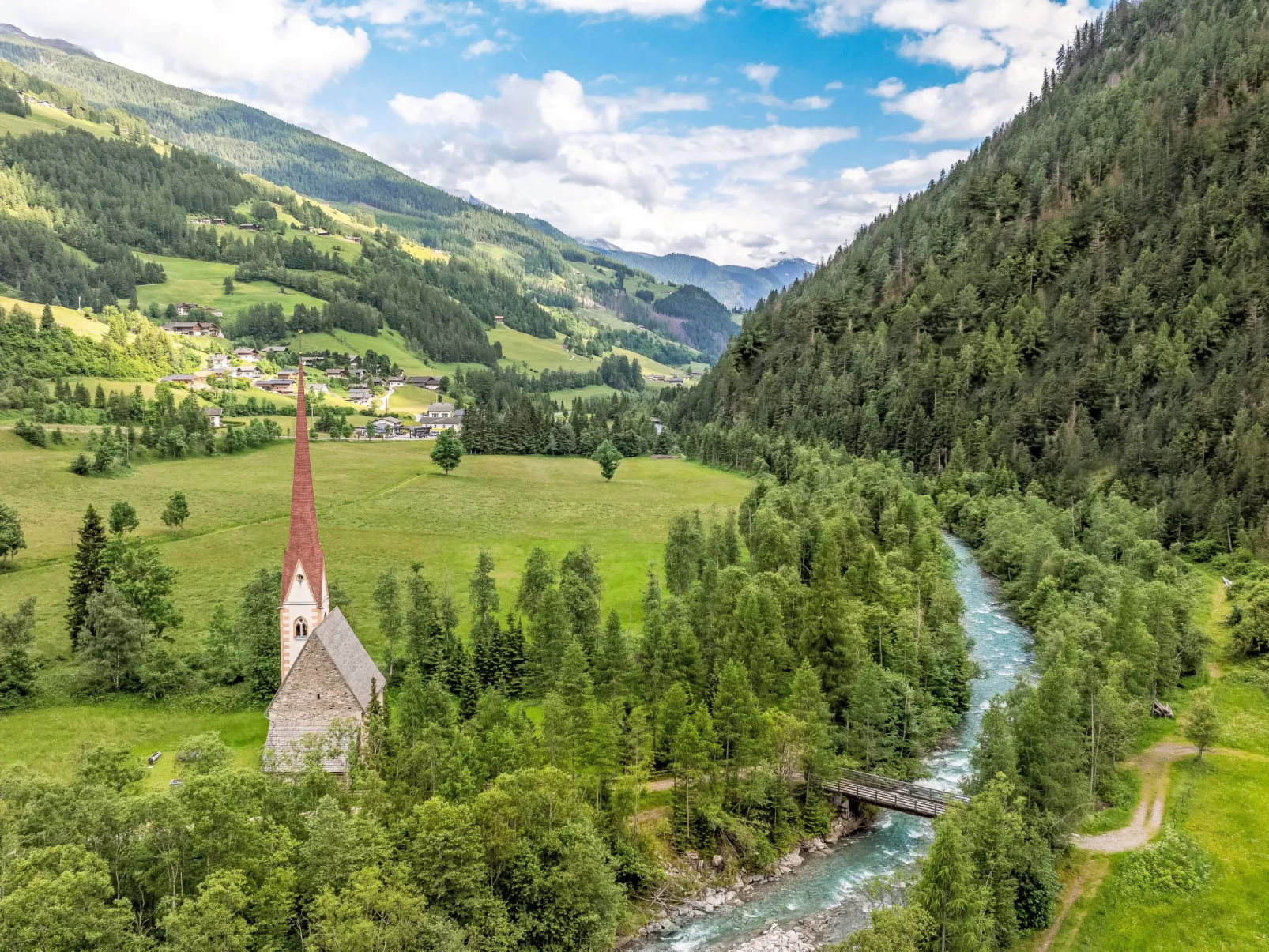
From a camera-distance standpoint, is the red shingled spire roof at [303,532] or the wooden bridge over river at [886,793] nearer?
the red shingled spire roof at [303,532]

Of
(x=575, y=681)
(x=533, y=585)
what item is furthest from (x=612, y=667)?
(x=533, y=585)

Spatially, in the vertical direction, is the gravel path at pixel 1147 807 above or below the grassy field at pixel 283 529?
below

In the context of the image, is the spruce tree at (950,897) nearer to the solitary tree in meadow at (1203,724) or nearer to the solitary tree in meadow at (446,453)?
the solitary tree in meadow at (1203,724)

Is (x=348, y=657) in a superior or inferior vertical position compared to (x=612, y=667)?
superior

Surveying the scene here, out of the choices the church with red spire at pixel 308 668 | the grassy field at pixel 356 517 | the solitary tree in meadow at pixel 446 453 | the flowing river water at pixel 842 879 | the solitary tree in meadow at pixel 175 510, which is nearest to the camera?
the church with red spire at pixel 308 668

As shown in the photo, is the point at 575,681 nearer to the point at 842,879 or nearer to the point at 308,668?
the point at 308,668

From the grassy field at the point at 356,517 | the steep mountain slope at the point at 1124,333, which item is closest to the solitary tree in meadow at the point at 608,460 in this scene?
Result: the grassy field at the point at 356,517
